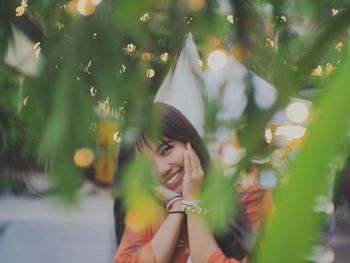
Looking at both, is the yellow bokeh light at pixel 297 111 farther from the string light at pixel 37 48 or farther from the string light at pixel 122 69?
the string light at pixel 37 48

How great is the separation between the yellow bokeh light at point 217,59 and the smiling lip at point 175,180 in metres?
0.70

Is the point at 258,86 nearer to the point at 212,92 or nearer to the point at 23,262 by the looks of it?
the point at 212,92

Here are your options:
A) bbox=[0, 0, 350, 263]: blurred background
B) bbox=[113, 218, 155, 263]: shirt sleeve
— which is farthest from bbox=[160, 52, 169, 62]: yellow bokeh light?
bbox=[113, 218, 155, 263]: shirt sleeve

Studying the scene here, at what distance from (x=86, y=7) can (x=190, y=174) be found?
1149 mm

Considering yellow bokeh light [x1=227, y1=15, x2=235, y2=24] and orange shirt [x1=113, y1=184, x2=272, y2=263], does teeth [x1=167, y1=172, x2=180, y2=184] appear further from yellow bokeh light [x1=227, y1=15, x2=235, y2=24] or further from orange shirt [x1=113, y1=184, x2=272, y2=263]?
yellow bokeh light [x1=227, y1=15, x2=235, y2=24]

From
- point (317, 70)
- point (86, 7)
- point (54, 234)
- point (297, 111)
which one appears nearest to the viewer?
point (317, 70)

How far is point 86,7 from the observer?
739 millimetres

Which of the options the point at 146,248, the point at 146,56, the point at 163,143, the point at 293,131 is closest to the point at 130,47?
the point at 146,56

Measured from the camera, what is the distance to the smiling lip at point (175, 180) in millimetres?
1840

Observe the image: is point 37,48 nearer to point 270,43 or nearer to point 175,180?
point 270,43

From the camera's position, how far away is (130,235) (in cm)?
196

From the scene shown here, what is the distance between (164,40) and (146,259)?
1.15 meters

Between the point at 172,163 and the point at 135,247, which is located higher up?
the point at 172,163

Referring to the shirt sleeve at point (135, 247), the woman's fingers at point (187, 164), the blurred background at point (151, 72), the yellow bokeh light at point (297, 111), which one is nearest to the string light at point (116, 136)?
the blurred background at point (151, 72)
